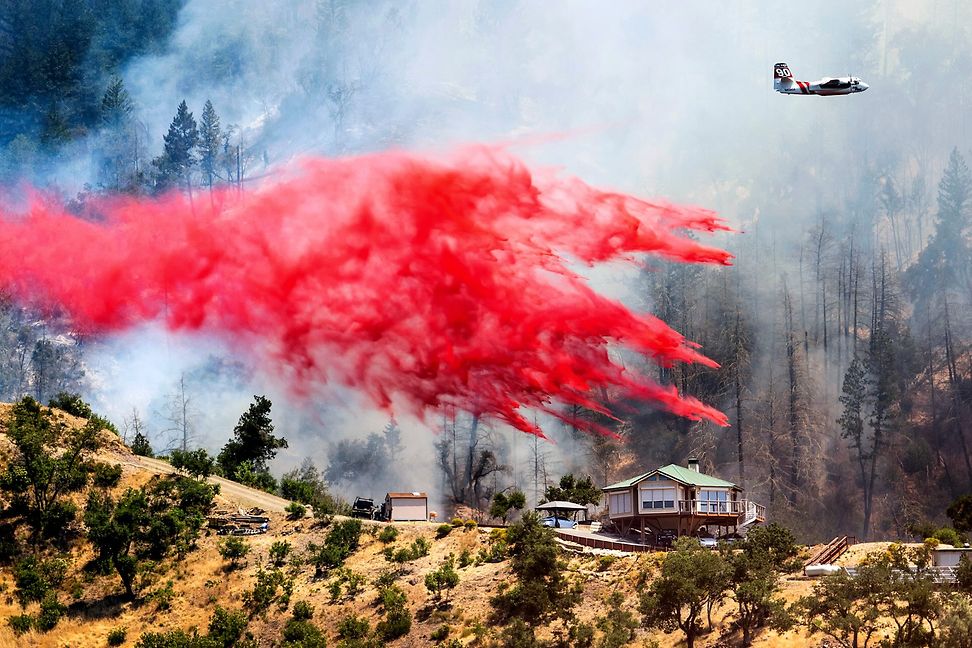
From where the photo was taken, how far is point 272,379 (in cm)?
11625

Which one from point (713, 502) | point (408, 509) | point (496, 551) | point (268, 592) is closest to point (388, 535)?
point (408, 509)

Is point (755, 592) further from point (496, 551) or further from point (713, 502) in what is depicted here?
point (713, 502)

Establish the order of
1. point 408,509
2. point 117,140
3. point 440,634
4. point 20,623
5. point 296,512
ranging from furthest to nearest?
point 117,140
point 408,509
point 296,512
point 20,623
point 440,634

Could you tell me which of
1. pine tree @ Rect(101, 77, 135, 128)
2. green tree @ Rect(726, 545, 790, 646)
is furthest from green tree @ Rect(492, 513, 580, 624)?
pine tree @ Rect(101, 77, 135, 128)

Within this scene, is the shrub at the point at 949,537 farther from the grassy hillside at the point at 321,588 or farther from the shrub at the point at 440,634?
the shrub at the point at 440,634

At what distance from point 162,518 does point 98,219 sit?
6248 centimetres

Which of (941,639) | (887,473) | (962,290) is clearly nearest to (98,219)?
(887,473)

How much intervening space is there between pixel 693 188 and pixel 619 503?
264ft

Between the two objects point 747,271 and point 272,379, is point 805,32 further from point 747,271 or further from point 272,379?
point 272,379

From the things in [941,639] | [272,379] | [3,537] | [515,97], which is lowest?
[941,639]

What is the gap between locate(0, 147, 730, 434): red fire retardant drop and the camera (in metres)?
96.7

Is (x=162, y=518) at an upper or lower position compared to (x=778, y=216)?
lower

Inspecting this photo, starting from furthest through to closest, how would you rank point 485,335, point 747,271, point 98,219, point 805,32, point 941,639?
point 805,32, point 747,271, point 98,219, point 485,335, point 941,639

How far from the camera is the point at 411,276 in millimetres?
99312
